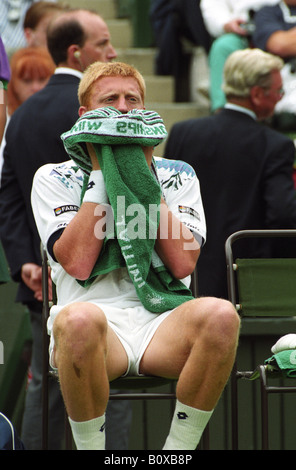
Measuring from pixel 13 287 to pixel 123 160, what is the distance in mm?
2117

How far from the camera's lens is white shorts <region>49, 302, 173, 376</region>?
3.46 meters

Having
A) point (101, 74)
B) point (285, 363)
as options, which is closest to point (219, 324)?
point (285, 363)

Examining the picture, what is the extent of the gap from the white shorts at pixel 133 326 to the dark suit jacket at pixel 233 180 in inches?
51.0

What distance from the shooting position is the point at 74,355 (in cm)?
319

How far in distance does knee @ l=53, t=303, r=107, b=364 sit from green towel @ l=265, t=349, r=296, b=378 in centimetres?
73

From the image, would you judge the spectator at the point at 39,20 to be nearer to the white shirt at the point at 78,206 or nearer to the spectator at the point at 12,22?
the spectator at the point at 12,22

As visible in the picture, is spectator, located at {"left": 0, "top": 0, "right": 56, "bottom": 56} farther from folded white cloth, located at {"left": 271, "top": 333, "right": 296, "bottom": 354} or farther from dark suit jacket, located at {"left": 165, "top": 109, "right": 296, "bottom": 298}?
folded white cloth, located at {"left": 271, "top": 333, "right": 296, "bottom": 354}

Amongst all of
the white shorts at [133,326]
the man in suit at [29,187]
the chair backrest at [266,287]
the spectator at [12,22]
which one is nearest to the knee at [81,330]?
the white shorts at [133,326]

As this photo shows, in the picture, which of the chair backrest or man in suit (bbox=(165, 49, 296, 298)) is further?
man in suit (bbox=(165, 49, 296, 298))

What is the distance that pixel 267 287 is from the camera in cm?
412

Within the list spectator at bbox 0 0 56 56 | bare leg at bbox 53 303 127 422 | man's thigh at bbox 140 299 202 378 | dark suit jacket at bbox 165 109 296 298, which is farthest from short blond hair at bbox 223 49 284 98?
spectator at bbox 0 0 56 56

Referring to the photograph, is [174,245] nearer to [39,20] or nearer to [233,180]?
[233,180]

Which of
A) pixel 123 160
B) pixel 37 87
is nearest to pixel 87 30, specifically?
pixel 37 87

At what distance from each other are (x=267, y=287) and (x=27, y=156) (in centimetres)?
122
